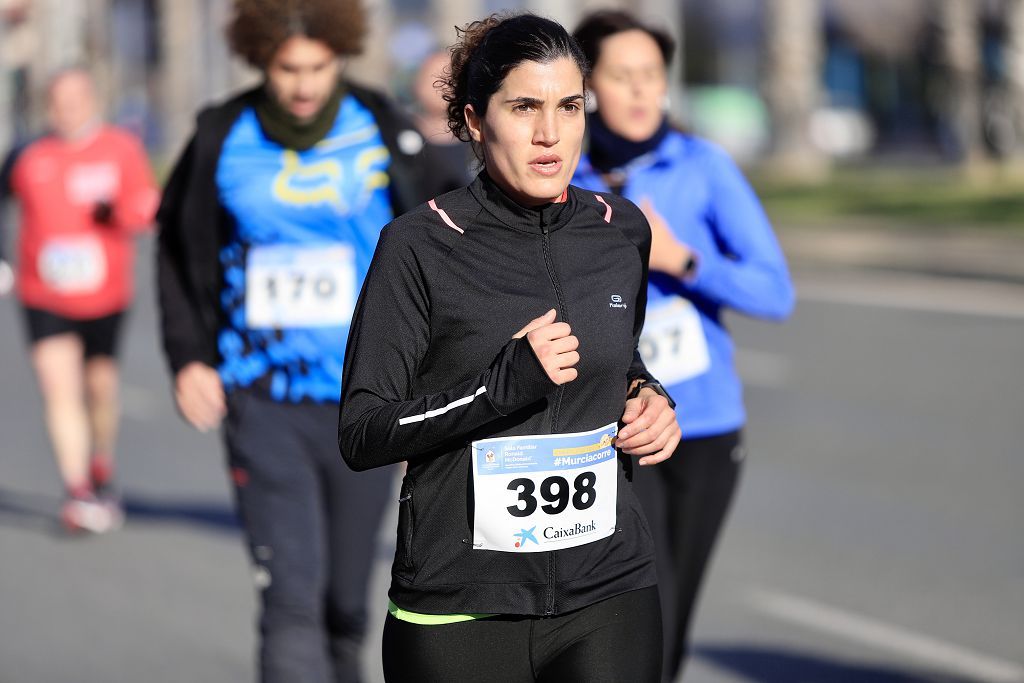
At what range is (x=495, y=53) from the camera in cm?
295

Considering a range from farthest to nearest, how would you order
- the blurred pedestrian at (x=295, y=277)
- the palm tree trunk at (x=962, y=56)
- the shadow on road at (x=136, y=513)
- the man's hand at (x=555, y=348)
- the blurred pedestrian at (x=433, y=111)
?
the palm tree trunk at (x=962, y=56), the shadow on road at (x=136, y=513), the blurred pedestrian at (x=433, y=111), the blurred pedestrian at (x=295, y=277), the man's hand at (x=555, y=348)

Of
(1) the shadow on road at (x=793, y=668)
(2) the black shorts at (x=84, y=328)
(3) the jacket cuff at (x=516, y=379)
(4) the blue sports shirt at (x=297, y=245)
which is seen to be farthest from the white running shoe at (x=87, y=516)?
(3) the jacket cuff at (x=516, y=379)

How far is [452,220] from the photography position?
300cm

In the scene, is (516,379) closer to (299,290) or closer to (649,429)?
(649,429)

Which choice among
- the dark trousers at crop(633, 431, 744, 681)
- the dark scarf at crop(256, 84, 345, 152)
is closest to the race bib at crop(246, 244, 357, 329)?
the dark scarf at crop(256, 84, 345, 152)

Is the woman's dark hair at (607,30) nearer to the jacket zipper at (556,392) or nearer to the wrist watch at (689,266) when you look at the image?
the wrist watch at (689,266)

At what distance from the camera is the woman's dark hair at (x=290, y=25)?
14.9 feet

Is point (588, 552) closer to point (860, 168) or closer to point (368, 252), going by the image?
point (368, 252)

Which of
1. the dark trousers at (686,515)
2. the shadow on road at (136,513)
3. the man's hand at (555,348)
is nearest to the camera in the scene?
the man's hand at (555,348)

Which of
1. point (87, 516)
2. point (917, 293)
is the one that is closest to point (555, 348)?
point (87, 516)

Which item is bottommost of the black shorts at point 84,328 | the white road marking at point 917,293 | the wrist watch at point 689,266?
the white road marking at point 917,293

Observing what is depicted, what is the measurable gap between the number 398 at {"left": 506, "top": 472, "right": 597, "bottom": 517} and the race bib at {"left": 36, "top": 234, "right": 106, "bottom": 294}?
18.5ft

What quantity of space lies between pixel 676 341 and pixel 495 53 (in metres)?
1.78

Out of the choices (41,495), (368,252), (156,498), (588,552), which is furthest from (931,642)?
(41,495)
